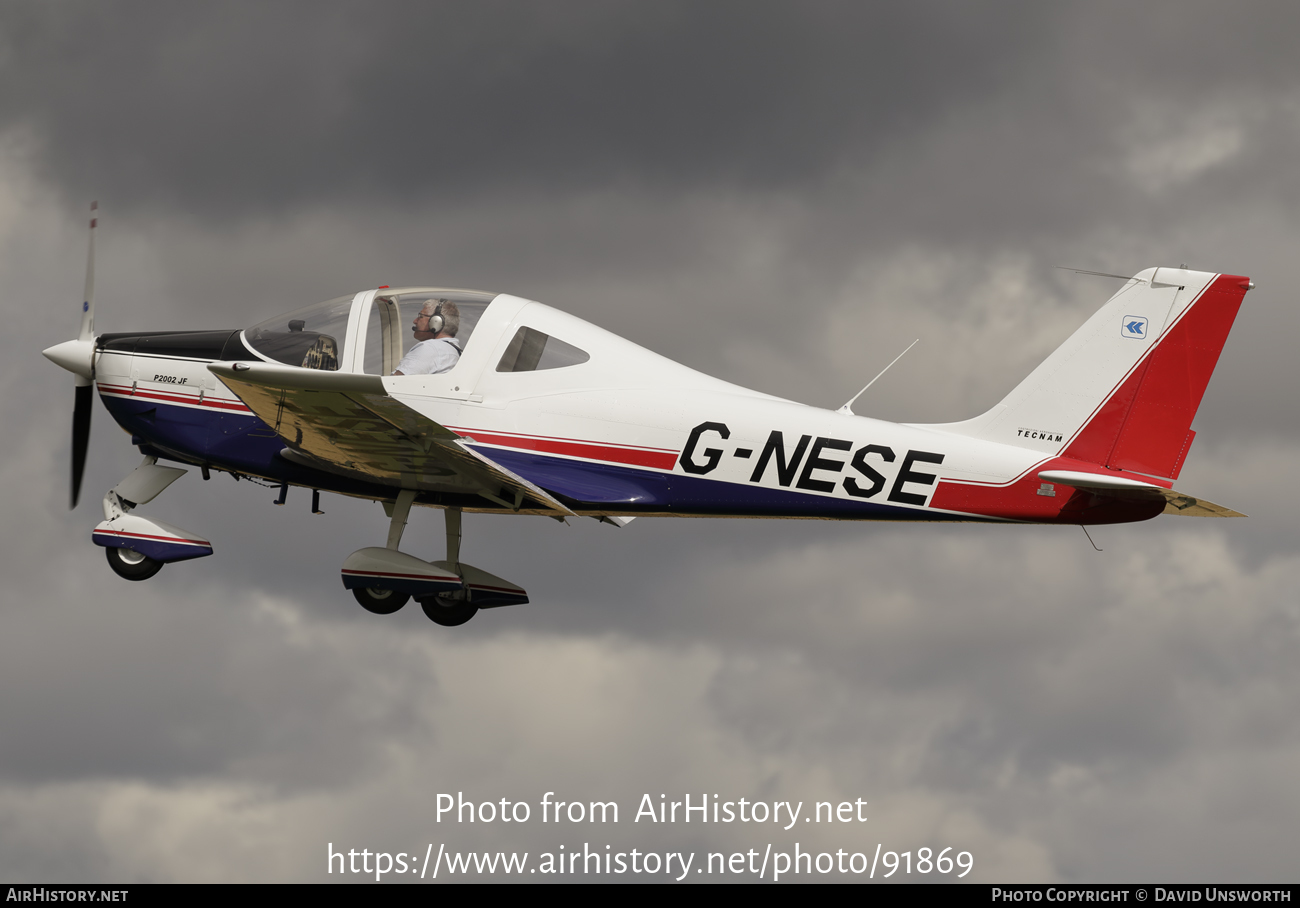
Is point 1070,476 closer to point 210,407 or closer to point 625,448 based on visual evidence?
point 625,448

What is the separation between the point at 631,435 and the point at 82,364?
20.4 ft

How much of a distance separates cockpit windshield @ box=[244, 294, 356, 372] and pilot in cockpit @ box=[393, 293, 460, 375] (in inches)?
28.6

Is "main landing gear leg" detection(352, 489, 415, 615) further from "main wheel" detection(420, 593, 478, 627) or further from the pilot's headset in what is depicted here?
the pilot's headset

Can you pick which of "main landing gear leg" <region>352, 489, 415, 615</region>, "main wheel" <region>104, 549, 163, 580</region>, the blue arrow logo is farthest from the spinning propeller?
the blue arrow logo

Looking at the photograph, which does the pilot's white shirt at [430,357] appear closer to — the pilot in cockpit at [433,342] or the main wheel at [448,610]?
the pilot in cockpit at [433,342]

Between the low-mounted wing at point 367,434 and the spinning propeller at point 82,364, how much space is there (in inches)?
105

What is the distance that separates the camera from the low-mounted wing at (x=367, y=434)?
1327cm

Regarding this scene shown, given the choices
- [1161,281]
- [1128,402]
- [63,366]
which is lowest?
[63,366]

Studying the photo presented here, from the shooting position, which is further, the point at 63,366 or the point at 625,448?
the point at 63,366

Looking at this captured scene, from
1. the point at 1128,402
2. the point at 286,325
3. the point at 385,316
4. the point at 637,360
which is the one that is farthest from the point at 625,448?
the point at 1128,402

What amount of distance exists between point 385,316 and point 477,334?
0.97 meters

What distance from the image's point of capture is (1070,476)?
48.8ft

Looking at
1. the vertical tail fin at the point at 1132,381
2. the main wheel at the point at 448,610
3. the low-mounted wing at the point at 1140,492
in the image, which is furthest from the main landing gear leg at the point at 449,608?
the low-mounted wing at the point at 1140,492

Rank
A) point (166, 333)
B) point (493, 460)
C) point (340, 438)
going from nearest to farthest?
point (340, 438)
point (493, 460)
point (166, 333)
